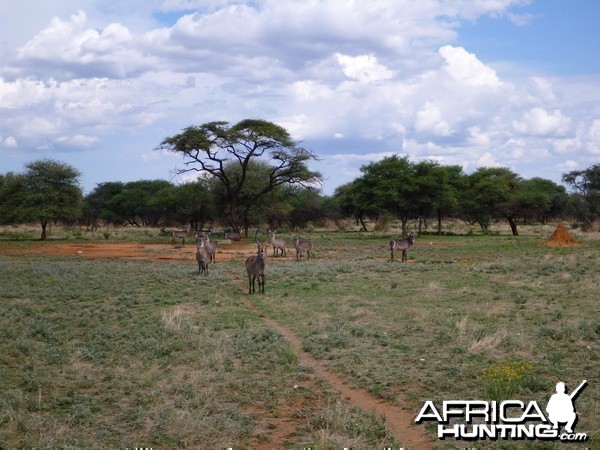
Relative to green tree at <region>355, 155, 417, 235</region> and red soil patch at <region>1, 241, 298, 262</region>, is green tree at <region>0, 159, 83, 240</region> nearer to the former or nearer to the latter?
red soil patch at <region>1, 241, 298, 262</region>

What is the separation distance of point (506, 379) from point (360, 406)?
221cm

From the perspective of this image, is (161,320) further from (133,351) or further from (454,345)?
(454,345)

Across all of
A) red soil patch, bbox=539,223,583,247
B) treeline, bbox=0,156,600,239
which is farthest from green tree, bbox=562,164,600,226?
red soil patch, bbox=539,223,583,247

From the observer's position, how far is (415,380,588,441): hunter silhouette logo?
7.24 metres

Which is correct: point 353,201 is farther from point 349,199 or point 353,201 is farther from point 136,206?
point 136,206

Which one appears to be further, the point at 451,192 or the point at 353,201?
the point at 353,201

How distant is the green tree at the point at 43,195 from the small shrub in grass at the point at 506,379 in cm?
4675

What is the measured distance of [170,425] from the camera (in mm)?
7754

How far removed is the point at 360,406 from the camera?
851 centimetres

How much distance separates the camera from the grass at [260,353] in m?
7.79

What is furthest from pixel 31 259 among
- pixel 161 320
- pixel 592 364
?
pixel 592 364

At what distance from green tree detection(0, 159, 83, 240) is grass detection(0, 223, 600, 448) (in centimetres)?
3002

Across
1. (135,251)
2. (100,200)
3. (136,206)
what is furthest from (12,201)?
(100,200)

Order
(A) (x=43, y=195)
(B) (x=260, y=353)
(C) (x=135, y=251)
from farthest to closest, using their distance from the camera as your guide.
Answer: (A) (x=43, y=195)
(C) (x=135, y=251)
(B) (x=260, y=353)
